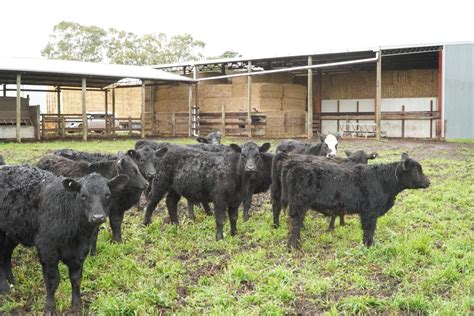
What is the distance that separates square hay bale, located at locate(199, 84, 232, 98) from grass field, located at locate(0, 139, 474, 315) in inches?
845

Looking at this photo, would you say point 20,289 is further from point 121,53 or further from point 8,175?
point 121,53

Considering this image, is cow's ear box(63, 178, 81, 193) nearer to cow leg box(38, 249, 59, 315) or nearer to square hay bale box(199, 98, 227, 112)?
cow leg box(38, 249, 59, 315)

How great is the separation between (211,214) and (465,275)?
4.57 meters

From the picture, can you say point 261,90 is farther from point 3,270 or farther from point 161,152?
point 3,270

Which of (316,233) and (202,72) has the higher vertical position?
(202,72)

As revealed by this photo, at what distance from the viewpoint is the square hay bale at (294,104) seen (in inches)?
1167

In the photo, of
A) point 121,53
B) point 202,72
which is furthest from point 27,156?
point 121,53

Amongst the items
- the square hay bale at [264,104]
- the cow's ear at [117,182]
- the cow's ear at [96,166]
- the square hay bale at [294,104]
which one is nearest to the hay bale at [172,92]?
the square hay bale at [264,104]

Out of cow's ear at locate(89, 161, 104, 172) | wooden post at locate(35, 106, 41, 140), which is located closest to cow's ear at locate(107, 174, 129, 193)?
cow's ear at locate(89, 161, 104, 172)

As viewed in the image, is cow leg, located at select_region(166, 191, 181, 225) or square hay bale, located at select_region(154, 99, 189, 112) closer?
cow leg, located at select_region(166, 191, 181, 225)

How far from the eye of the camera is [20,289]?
5422mm

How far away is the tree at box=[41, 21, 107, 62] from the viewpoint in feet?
194

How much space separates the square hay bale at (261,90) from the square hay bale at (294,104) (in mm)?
521

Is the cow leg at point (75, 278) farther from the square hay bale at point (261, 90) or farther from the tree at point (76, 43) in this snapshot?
the tree at point (76, 43)
